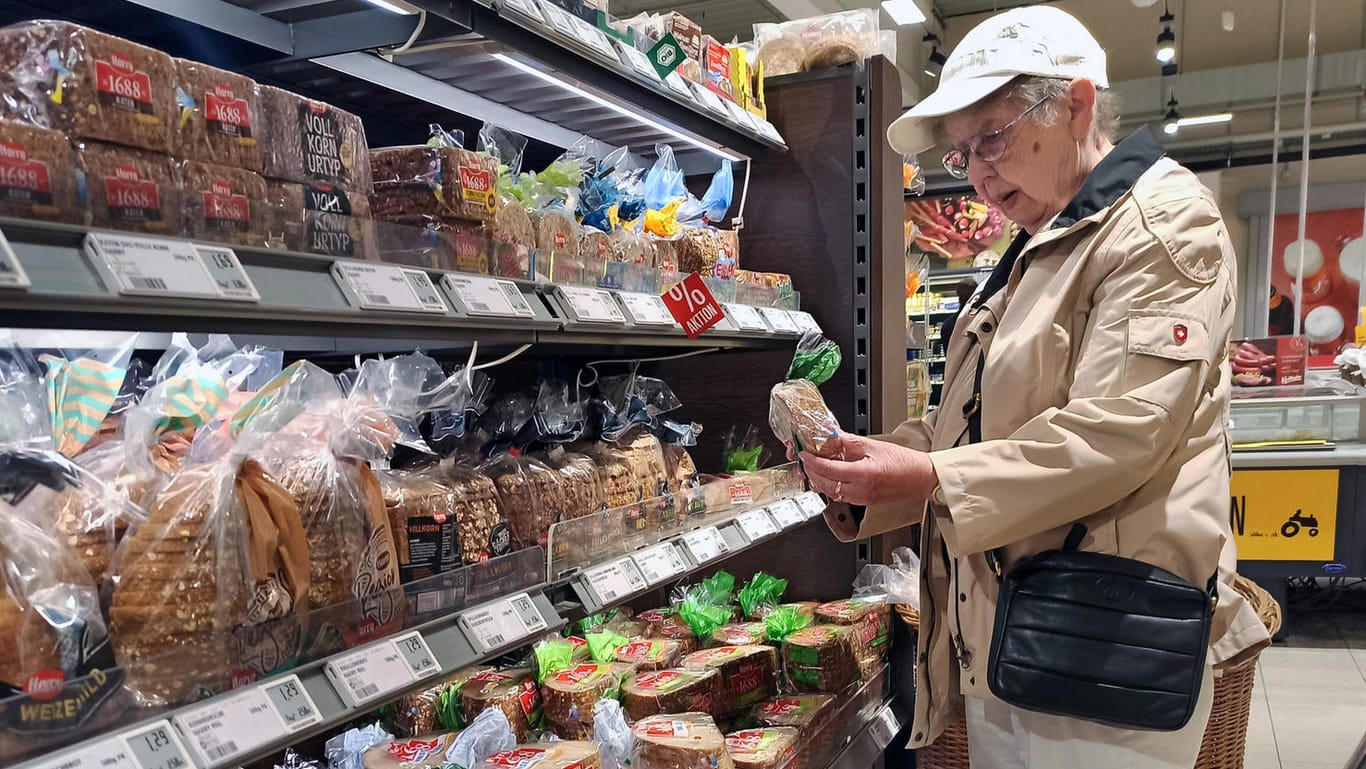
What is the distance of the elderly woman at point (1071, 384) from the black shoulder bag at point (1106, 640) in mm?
24

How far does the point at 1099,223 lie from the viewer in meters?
Result: 1.50

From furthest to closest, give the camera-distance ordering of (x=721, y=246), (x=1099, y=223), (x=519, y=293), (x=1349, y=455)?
1. (x=1349, y=455)
2. (x=721, y=246)
3. (x=1099, y=223)
4. (x=519, y=293)

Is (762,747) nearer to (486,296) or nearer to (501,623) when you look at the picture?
(501,623)

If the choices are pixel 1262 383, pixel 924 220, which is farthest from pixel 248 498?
pixel 924 220

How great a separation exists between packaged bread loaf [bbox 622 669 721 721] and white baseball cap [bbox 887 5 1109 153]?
1.09m

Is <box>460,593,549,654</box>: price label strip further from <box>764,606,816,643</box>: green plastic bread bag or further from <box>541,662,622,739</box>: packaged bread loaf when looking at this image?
<box>764,606,816,643</box>: green plastic bread bag

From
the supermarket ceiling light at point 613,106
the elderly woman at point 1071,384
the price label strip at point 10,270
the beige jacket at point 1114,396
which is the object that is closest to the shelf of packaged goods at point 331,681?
the price label strip at point 10,270

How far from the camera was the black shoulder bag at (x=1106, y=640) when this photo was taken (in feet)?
4.72

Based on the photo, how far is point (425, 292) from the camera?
1118mm

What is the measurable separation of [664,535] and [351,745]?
603mm

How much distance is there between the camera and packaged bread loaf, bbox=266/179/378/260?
3.30 ft

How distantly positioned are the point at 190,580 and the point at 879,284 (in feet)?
5.86

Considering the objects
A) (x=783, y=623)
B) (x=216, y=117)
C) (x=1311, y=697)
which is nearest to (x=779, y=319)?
(x=783, y=623)

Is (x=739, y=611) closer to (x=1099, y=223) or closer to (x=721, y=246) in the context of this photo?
(x=721, y=246)
